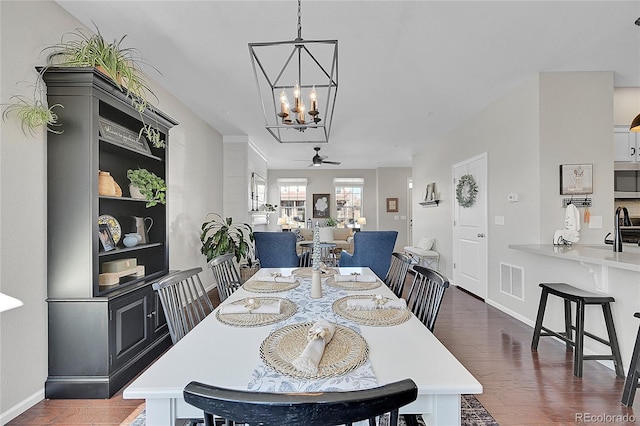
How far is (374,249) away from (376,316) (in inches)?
118

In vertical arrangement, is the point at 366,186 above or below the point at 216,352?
above

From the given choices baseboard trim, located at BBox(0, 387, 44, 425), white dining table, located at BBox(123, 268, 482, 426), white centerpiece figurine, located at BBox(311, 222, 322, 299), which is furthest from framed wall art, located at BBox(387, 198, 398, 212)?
baseboard trim, located at BBox(0, 387, 44, 425)

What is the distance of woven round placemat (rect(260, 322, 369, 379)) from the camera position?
38.4 inches

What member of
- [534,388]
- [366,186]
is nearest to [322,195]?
[366,186]

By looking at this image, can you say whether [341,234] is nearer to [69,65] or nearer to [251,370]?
[69,65]

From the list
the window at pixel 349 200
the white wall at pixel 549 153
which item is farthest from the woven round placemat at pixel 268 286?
the window at pixel 349 200

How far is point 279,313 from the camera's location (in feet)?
5.01

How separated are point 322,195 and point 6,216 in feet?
27.5

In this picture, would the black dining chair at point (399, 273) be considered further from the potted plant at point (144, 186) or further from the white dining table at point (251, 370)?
the potted plant at point (144, 186)

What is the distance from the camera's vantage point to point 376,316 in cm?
148

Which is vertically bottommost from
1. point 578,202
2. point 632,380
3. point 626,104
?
point 632,380

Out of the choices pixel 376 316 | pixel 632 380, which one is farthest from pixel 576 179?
pixel 376 316

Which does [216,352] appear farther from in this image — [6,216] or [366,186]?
[366,186]

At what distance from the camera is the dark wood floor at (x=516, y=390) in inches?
73.5
